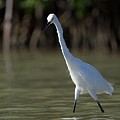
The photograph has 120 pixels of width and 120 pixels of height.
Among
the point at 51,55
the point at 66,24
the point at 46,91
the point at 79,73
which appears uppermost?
the point at 79,73

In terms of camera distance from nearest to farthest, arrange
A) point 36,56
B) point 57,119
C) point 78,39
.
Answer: point 57,119 < point 36,56 < point 78,39

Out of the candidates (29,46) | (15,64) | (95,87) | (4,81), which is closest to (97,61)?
(15,64)

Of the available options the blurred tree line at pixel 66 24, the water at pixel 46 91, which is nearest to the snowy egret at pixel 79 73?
the water at pixel 46 91

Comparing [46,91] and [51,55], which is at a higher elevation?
[46,91]

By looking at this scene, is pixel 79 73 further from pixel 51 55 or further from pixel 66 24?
pixel 66 24

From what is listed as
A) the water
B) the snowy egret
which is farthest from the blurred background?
the snowy egret

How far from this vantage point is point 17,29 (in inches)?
1131

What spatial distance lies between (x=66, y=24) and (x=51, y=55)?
4.45 metres

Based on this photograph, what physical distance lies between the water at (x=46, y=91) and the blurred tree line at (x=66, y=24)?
163 inches

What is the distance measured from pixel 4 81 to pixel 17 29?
12853 millimetres

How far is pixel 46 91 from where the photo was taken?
46.7ft

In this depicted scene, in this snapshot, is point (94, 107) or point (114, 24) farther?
point (114, 24)

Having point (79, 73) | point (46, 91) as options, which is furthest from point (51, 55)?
point (79, 73)

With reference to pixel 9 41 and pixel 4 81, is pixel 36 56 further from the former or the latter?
pixel 4 81
